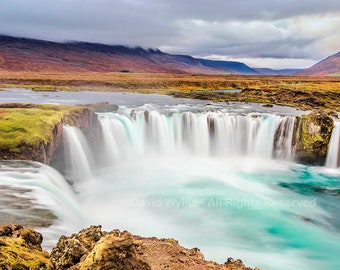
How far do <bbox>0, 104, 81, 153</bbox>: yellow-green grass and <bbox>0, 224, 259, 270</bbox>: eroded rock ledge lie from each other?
10.5 metres

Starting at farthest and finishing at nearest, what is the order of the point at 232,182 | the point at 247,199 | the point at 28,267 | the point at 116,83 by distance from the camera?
1. the point at 116,83
2. the point at 232,182
3. the point at 247,199
4. the point at 28,267

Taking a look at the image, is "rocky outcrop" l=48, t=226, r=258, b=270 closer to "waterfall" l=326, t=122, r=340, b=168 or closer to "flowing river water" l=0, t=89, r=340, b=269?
"flowing river water" l=0, t=89, r=340, b=269

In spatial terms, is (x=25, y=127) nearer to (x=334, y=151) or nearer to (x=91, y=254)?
(x=91, y=254)

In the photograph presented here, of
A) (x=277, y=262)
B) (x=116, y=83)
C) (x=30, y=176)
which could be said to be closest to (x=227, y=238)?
(x=277, y=262)

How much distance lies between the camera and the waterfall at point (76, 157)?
2183cm

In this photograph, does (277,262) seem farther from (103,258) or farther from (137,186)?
(137,186)

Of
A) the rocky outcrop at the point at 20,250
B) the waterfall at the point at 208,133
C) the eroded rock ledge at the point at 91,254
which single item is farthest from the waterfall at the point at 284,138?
the rocky outcrop at the point at 20,250

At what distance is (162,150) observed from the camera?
103 ft

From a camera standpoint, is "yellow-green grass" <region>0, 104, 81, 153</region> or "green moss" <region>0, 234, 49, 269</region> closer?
"green moss" <region>0, 234, 49, 269</region>

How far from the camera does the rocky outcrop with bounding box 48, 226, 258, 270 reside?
19.4 feet

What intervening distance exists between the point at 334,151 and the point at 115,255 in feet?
89.6

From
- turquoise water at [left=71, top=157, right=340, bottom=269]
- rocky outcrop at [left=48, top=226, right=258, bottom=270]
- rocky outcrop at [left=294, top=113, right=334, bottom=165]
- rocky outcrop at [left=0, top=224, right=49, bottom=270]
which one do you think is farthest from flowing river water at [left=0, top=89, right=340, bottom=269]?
rocky outcrop at [left=48, top=226, right=258, bottom=270]

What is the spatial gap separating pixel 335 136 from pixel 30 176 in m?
25.1

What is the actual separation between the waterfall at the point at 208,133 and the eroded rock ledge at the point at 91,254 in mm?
20946
